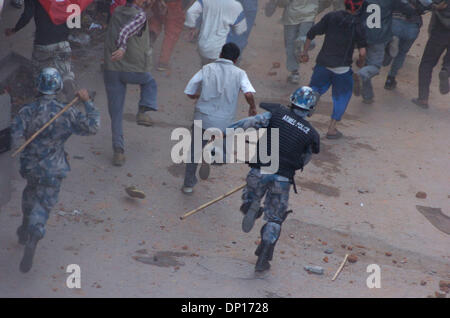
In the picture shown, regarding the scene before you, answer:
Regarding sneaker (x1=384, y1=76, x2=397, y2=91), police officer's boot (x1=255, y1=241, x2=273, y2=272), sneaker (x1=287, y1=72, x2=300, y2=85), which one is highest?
sneaker (x1=384, y1=76, x2=397, y2=91)

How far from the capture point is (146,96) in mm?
7637

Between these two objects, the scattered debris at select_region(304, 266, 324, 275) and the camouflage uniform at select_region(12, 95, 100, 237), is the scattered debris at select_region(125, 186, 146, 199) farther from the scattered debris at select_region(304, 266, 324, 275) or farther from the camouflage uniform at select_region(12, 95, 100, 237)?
the scattered debris at select_region(304, 266, 324, 275)

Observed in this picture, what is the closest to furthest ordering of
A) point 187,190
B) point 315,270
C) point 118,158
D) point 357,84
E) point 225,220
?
point 315,270 < point 225,220 < point 187,190 < point 118,158 < point 357,84

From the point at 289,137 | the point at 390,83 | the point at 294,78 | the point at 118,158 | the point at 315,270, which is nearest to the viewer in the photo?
the point at 289,137

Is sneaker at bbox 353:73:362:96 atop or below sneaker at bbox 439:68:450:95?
below

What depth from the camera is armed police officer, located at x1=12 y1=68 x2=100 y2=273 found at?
5.35 metres

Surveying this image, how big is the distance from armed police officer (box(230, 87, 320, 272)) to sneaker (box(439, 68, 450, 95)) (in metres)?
5.10

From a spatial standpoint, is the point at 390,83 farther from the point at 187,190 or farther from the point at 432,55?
the point at 187,190

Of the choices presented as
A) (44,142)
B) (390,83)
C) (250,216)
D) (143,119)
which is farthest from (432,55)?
(44,142)

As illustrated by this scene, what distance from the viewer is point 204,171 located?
757cm

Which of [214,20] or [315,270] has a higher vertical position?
[214,20]

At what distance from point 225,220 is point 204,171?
838 mm

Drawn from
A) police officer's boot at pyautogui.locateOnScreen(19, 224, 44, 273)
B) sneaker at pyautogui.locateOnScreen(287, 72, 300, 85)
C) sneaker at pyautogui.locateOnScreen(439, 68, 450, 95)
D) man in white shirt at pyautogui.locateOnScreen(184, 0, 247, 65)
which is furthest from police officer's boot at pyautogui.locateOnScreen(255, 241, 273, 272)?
sneaker at pyautogui.locateOnScreen(439, 68, 450, 95)
